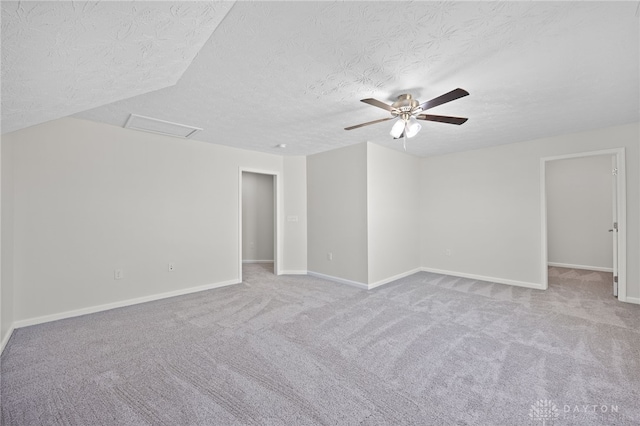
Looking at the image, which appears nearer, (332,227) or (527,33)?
(527,33)

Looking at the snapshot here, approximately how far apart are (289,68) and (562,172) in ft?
22.3

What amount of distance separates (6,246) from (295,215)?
3.78 m

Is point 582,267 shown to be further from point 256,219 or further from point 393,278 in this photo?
point 256,219

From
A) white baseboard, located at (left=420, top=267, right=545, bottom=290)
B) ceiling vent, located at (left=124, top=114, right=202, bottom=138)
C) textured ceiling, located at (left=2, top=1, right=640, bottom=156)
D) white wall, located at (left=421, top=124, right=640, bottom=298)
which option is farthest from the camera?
white baseboard, located at (left=420, top=267, right=545, bottom=290)

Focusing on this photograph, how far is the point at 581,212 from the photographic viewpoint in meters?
5.66

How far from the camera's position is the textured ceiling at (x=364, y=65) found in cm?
146

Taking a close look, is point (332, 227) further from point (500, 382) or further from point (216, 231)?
point (500, 382)

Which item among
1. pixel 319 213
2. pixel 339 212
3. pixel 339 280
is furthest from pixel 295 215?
pixel 339 280

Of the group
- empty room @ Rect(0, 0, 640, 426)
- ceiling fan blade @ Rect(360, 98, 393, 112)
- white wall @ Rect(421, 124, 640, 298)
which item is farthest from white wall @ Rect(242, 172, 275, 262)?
ceiling fan blade @ Rect(360, 98, 393, 112)

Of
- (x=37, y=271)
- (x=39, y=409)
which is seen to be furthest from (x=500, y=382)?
(x=37, y=271)

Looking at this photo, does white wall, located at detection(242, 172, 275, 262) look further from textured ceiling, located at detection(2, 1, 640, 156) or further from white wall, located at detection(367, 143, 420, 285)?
textured ceiling, located at detection(2, 1, 640, 156)

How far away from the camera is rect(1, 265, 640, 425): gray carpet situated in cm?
162

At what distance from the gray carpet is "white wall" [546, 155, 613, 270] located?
8.74 ft

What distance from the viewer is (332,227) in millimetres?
4852
